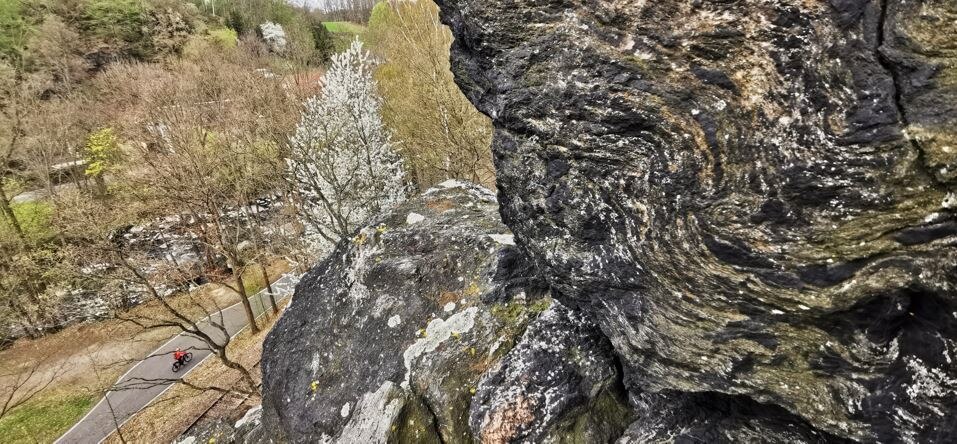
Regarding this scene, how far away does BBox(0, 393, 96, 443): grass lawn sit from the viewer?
19031 mm

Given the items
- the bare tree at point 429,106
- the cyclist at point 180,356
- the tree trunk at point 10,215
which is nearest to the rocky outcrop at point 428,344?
the bare tree at point 429,106

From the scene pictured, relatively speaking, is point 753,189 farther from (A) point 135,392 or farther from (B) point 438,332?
(A) point 135,392

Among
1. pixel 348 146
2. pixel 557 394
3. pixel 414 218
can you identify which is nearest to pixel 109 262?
pixel 348 146

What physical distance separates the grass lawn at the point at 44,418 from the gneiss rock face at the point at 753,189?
925 inches

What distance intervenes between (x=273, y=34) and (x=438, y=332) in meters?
47.1

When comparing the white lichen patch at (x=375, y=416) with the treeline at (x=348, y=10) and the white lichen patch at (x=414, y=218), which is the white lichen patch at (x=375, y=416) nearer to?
the white lichen patch at (x=414, y=218)

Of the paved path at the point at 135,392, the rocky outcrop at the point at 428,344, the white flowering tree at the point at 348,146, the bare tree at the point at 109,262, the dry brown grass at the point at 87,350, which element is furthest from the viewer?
the dry brown grass at the point at 87,350

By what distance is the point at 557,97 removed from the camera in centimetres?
432

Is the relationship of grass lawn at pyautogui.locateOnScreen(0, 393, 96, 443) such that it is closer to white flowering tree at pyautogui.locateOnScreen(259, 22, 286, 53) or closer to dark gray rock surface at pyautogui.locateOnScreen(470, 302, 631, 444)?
dark gray rock surface at pyautogui.locateOnScreen(470, 302, 631, 444)

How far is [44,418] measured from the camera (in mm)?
19891

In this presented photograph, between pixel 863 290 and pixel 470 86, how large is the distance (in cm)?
403

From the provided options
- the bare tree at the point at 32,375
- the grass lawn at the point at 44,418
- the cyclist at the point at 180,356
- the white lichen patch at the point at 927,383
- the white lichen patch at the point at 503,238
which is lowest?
the bare tree at the point at 32,375

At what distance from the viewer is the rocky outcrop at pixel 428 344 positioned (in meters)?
5.65

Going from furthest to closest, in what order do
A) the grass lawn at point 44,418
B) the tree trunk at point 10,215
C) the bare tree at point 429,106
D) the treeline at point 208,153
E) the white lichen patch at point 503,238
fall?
the tree trunk at point 10,215 → the bare tree at point 429,106 → the treeline at point 208,153 → the grass lawn at point 44,418 → the white lichen patch at point 503,238
